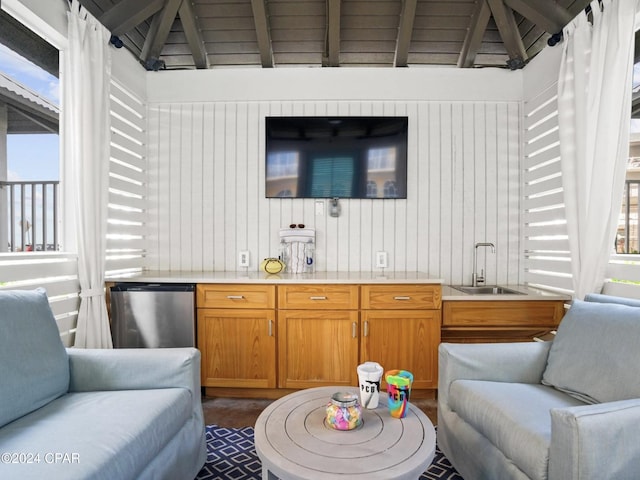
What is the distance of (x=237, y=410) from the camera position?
2584 millimetres

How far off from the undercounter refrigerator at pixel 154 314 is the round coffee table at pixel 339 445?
1.39 meters

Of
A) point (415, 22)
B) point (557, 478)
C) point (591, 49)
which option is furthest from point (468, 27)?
point (557, 478)

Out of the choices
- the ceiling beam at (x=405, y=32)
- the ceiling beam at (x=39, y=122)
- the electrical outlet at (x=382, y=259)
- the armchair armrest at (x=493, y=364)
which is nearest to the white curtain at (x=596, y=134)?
the armchair armrest at (x=493, y=364)

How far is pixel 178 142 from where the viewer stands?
332 centimetres

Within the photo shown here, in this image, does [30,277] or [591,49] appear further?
[591,49]

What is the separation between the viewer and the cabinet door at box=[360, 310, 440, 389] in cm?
267

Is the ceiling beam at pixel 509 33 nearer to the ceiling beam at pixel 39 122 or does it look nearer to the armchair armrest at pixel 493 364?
the armchair armrest at pixel 493 364

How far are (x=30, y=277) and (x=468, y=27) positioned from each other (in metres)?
3.69

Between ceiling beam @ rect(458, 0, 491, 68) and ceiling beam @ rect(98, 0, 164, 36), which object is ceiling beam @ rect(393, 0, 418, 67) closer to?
ceiling beam @ rect(458, 0, 491, 68)

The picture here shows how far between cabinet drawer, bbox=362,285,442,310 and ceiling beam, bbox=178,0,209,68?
241 cm

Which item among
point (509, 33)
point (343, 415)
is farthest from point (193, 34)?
point (343, 415)

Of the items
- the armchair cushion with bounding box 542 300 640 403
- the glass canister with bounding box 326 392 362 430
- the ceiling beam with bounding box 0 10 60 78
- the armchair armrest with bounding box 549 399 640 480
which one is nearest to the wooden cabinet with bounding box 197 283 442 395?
the armchair cushion with bounding box 542 300 640 403

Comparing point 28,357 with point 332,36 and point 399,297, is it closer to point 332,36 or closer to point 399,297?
point 399,297

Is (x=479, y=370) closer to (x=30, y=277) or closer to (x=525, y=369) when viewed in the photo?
(x=525, y=369)
